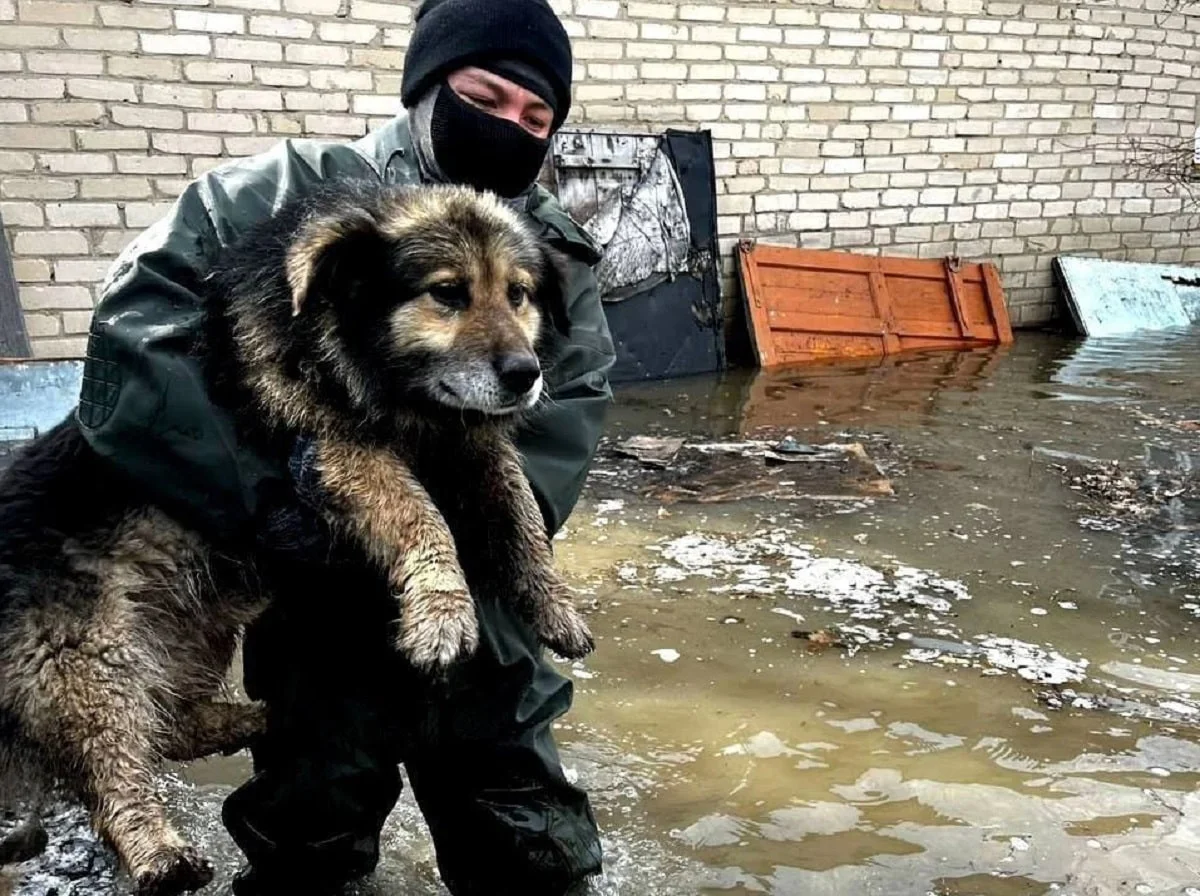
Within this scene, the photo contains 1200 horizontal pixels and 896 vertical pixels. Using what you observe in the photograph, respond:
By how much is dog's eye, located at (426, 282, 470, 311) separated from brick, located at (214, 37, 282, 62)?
18.7 ft

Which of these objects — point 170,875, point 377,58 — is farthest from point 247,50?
point 170,875

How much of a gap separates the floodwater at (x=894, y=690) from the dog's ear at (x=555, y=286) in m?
1.38

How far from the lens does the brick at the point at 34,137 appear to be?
6277 millimetres

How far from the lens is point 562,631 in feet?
7.24

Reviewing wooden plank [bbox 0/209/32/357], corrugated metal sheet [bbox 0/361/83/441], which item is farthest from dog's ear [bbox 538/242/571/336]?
wooden plank [bbox 0/209/32/357]

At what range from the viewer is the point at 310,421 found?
2098mm

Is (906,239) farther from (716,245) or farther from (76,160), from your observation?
(76,160)

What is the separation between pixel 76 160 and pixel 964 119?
7954 millimetres

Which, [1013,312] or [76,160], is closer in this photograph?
[76,160]

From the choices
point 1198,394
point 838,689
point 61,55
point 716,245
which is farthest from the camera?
point 716,245

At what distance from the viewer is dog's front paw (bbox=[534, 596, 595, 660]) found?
2.21m

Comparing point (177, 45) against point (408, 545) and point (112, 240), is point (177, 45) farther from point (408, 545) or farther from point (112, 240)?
point (408, 545)

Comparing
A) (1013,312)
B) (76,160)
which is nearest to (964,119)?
(1013,312)

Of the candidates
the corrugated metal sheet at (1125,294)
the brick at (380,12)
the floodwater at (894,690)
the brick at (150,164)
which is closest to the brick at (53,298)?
the brick at (150,164)
